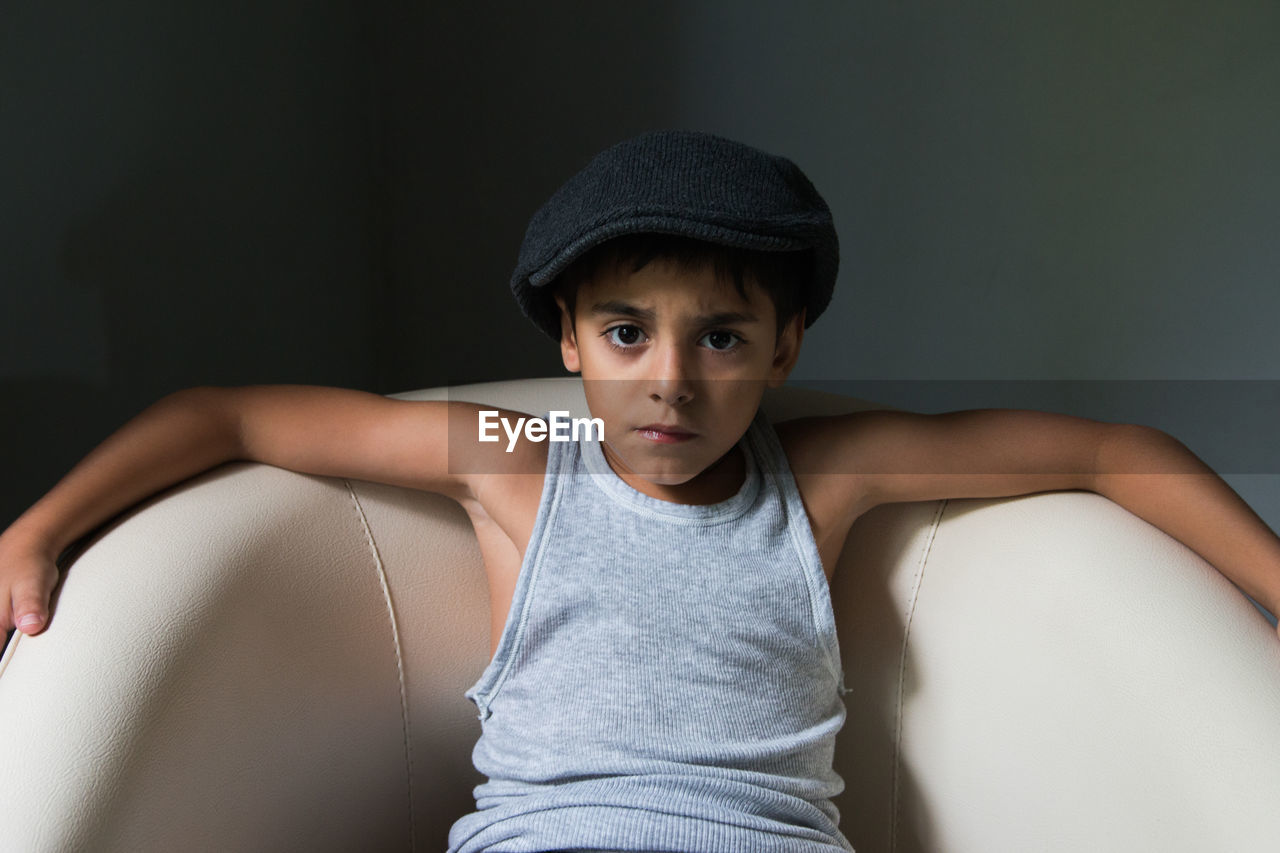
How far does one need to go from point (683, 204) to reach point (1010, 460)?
0.35m

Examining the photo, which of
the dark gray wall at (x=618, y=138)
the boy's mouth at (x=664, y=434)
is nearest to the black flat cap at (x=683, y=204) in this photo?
the boy's mouth at (x=664, y=434)

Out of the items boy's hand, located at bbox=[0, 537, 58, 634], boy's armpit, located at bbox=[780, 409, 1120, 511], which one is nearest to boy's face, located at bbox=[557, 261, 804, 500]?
boy's armpit, located at bbox=[780, 409, 1120, 511]

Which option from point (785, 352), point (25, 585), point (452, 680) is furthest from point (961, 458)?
point (25, 585)

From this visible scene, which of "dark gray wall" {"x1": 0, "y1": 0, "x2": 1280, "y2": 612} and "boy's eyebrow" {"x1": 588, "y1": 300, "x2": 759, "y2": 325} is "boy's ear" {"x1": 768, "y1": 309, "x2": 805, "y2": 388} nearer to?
"boy's eyebrow" {"x1": 588, "y1": 300, "x2": 759, "y2": 325}

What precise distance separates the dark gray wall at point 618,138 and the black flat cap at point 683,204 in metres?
0.57

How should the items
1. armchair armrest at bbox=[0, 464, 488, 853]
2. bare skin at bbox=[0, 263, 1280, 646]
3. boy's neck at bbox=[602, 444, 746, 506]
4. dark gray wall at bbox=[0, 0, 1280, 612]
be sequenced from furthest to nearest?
dark gray wall at bbox=[0, 0, 1280, 612], boy's neck at bbox=[602, 444, 746, 506], bare skin at bbox=[0, 263, 1280, 646], armchair armrest at bbox=[0, 464, 488, 853]

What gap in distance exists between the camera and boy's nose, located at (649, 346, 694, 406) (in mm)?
761

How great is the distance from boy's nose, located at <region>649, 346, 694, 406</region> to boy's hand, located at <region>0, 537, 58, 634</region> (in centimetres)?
42

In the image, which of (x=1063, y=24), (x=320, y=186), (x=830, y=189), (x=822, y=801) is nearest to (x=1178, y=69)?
(x=1063, y=24)

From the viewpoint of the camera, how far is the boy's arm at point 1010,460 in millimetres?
863

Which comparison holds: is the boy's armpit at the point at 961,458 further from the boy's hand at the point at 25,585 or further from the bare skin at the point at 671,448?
the boy's hand at the point at 25,585

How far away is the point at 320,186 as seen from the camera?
60.1 inches

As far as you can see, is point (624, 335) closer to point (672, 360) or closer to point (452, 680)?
point (672, 360)

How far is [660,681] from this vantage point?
802mm
